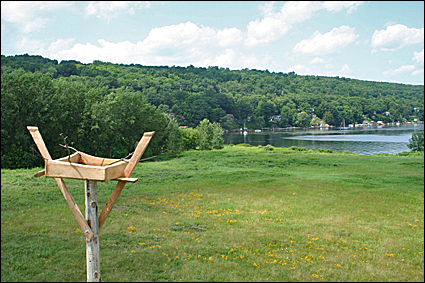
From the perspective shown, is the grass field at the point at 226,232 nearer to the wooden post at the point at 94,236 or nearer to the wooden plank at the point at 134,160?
the wooden post at the point at 94,236

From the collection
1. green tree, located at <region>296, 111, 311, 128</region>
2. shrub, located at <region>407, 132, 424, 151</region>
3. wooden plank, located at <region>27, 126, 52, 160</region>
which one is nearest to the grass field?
wooden plank, located at <region>27, 126, 52, 160</region>

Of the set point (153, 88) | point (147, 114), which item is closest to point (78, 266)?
point (147, 114)

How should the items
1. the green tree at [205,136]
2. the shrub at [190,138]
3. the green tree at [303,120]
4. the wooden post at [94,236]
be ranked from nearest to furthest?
the wooden post at [94,236], the shrub at [190,138], the green tree at [205,136], the green tree at [303,120]

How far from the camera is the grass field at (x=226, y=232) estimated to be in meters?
7.79

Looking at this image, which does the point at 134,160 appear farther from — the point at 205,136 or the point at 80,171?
the point at 205,136

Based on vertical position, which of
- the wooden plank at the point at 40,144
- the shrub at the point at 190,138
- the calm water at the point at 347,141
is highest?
the wooden plank at the point at 40,144

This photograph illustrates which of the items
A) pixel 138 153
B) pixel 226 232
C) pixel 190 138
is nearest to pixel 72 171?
pixel 138 153

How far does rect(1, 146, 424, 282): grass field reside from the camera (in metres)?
7.79

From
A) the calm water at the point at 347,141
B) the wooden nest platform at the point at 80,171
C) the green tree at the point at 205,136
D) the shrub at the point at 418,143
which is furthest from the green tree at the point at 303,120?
the wooden nest platform at the point at 80,171

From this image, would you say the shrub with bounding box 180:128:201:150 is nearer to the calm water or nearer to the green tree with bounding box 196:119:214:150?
the green tree with bounding box 196:119:214:150

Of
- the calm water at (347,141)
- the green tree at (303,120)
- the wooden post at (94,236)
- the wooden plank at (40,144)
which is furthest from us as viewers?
the green tree at (303,120)

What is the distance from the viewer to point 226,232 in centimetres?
1121

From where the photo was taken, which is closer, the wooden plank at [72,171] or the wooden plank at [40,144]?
the wooden plank at [72,171]

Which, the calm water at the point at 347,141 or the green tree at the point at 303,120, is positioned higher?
the green tree at the point at 303,120
